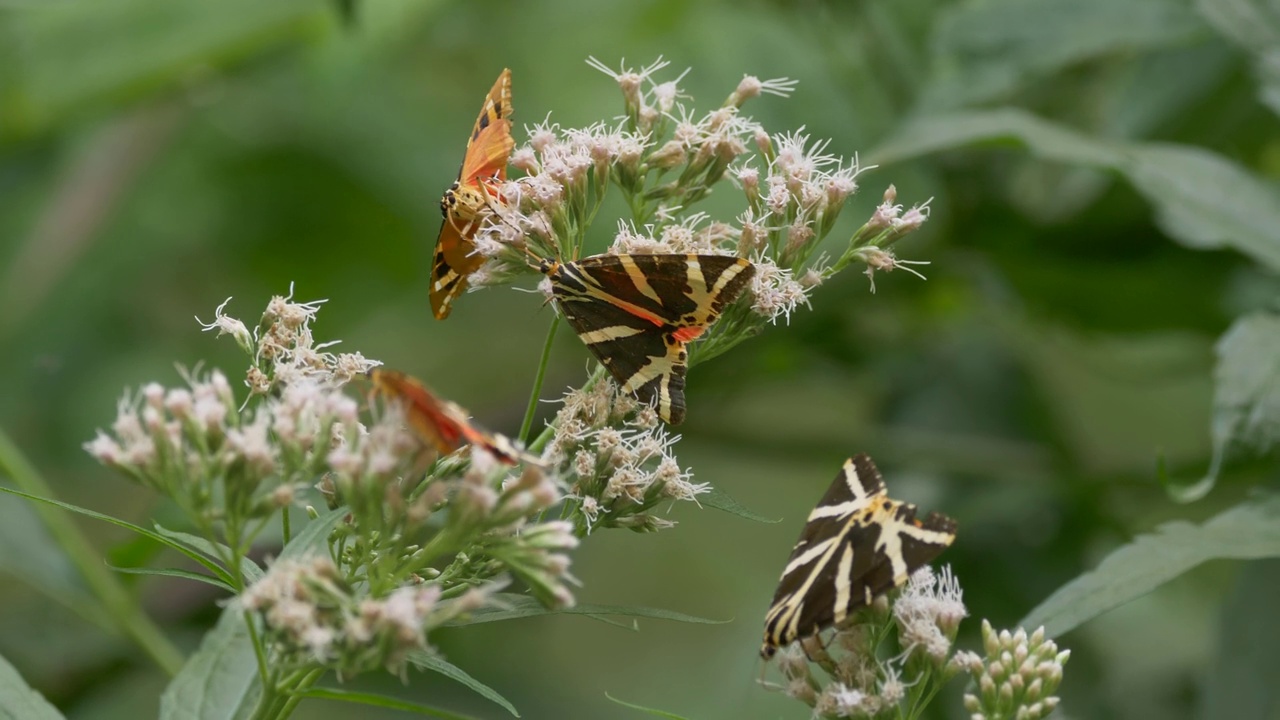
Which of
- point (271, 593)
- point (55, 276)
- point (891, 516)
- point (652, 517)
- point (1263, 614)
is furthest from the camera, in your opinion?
point (55, 276)

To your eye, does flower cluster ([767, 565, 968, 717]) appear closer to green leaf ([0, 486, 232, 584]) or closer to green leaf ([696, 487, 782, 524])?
green leaf ([696, 487, 782, 524])

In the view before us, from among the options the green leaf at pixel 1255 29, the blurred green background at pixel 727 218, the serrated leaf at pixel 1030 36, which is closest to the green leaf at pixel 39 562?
the blurred green background at pixel 727 218

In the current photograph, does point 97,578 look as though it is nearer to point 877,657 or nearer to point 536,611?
point 536,611

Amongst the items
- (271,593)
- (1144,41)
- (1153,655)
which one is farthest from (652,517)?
(1153,655)

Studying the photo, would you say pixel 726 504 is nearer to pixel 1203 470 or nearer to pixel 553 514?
pixel 553 514

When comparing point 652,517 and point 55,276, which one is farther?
point 55,276

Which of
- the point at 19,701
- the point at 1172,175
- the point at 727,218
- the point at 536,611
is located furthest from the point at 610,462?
the point at 727,218
